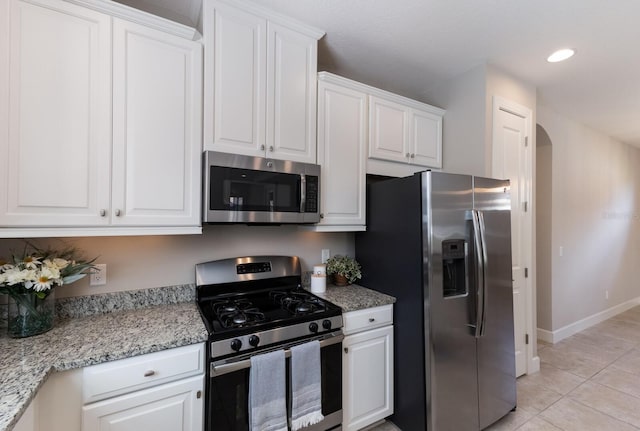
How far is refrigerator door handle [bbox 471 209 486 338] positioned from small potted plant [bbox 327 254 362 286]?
2.69ft

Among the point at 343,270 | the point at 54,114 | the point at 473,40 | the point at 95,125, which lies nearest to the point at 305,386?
the point at 343,270

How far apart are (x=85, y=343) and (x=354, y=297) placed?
143 cm

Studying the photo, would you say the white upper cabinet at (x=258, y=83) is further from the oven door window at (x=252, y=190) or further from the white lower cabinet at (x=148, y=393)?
the white lower cabinet at (x=148, y=393)

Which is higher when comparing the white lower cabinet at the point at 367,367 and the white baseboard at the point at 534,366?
the white lower cabinet at the point at 367,367

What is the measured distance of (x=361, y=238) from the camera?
2.39 meters

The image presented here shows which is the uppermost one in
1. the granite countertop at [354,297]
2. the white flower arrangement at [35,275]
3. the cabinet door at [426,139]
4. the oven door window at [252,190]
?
the cabinet door at [426,139]

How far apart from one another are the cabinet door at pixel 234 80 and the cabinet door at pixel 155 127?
0.07 meters

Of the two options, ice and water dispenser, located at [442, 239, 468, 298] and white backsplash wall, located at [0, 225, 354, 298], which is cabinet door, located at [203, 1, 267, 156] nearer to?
white backsplash wall, located at [0, 225, 354, 298]

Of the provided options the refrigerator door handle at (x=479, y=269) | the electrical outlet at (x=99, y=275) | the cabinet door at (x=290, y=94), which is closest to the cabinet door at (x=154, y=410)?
the electrical outlet at (x=99, y=275)

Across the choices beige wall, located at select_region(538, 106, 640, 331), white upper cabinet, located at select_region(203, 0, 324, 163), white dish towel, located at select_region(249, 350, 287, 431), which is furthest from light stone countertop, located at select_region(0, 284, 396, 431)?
beige wall, located at select_region(538, 106, 640, 331)

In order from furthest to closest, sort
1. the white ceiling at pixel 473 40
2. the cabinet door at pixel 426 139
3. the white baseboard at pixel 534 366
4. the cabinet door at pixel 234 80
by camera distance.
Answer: the white baseboard at pixel 534 366 → the cabinet door at pixel 426 139 → the white ceiling at pixel 473 40 → the cabinet door at pixel 234 80

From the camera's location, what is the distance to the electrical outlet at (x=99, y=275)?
1.62 metres

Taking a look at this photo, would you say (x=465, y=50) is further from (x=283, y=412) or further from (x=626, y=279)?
(x=626, y=279)

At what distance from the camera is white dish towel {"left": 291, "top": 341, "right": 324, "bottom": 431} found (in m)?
1.52
